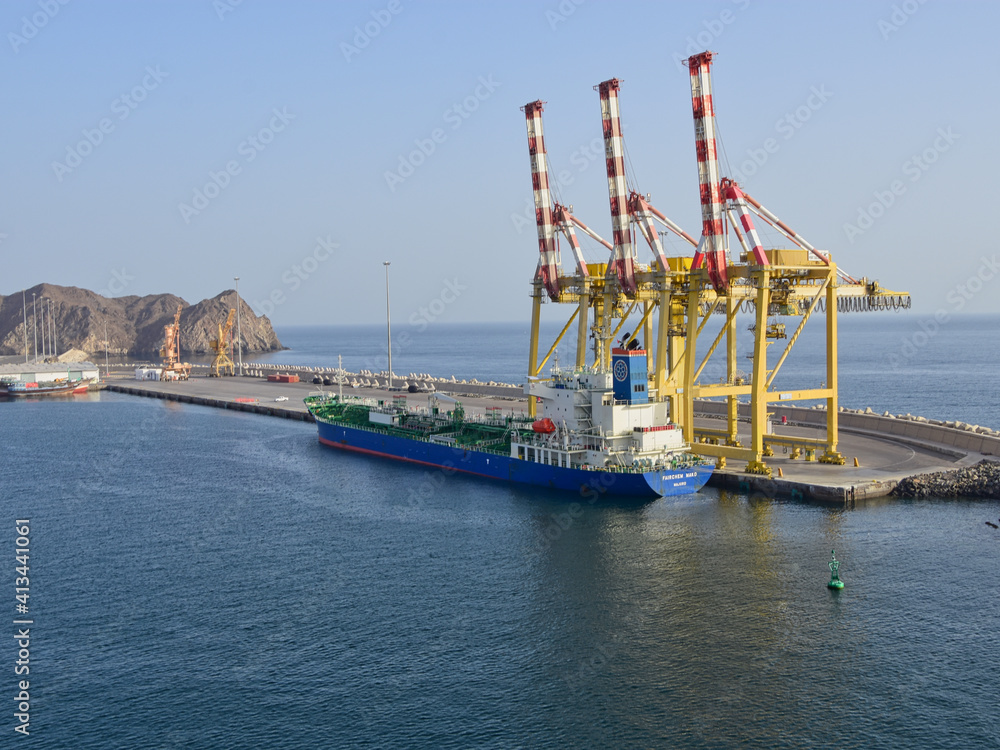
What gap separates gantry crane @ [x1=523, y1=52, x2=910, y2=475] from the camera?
157 ft

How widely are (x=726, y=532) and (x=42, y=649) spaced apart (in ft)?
89.3

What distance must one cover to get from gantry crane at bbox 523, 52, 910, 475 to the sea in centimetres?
720

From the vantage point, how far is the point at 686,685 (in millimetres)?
24578

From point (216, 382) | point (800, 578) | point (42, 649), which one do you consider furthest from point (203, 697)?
point (216, 382)

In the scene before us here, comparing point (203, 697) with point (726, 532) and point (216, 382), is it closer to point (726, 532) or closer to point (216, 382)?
point (726, 532)

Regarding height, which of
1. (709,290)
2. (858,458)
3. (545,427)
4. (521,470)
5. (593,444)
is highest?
(709,290)

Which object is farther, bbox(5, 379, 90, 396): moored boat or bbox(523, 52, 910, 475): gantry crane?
bbox(5, 379, 90, 396): moored boat

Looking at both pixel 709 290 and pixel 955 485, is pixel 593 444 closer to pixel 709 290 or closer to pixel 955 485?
pixel 709 290

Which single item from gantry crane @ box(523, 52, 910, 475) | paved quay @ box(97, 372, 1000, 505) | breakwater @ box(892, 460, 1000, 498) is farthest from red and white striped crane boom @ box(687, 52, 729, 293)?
breakwater @ box(892, 460, 1000, 498)

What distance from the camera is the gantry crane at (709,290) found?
47.8m

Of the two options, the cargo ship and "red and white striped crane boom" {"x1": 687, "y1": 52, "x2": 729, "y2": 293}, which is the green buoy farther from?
"red and white striped crane boom" {"x1": 687, "y1": 52, "x2": 729, "y2": 293}

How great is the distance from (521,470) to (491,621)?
22.5 meters

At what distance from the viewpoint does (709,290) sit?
50656 millimetres

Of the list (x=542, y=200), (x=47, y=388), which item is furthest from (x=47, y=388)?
(x=542, y=200)
